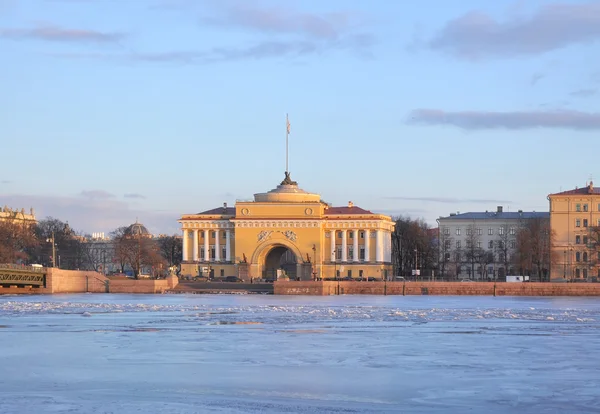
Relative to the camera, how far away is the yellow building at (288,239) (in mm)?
127000

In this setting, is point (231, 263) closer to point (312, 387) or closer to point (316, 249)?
point (316, 249)

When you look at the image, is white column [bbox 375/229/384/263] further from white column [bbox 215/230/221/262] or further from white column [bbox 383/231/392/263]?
white column [bbox 215/230/221/262]

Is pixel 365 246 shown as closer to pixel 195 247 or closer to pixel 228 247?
pixel 228 247

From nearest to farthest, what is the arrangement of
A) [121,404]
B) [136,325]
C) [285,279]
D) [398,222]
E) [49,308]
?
1. [121,404]
2. [136,325]
3. [49,308]
4. [285,279]
5. [398,222]

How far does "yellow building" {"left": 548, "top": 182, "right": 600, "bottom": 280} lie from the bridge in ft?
173

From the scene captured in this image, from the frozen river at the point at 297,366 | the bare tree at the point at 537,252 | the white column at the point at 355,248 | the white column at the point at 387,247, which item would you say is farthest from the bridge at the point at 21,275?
the bare tree at the point at 537,252

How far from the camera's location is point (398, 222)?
15312 centimetres

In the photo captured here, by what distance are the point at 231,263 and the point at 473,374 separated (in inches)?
3926

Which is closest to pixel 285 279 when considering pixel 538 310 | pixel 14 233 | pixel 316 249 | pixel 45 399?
pixel 316 249

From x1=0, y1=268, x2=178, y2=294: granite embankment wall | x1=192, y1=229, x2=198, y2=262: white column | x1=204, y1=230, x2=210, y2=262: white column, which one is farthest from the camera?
x1=192, y1=229, x2=198, y2=262: white column

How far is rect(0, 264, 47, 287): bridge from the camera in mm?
90188

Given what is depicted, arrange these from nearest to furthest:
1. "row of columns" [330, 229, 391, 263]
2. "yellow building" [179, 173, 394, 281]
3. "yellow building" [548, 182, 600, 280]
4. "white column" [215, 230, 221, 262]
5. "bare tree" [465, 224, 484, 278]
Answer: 1. "yellow building" [548, 182, 600, 280]
2. "yellow building" [179, 173, 394, 281]
3. "row of columns" [330, 229, 391, 263]
4. "white column" [215, 230, 221, 262]
5. "bare tree" [465, 224, 484, 278]

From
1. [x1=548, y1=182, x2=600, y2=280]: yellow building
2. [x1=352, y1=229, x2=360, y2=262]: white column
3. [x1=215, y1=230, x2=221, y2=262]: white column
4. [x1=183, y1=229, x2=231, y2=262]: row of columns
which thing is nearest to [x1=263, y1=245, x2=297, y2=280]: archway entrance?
[x1=183, y1=229, x2=231, y2=262]: row of columns

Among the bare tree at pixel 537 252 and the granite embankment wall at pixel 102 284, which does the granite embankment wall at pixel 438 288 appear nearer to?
the granite embankment wall at pixel 102 284
